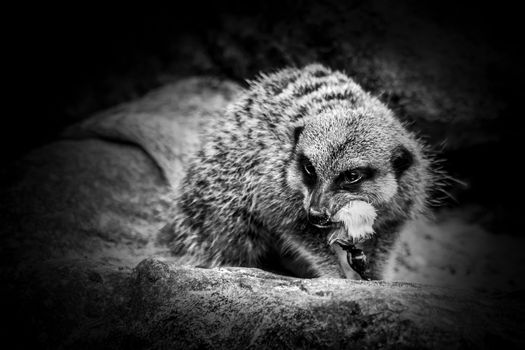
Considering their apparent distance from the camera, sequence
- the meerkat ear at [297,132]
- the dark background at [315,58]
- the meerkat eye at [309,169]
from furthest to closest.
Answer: the dark background at [315,58] < the meerkat ear at [297,132] < the meerkat eye at [309,169]

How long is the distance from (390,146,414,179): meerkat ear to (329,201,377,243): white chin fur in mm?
397

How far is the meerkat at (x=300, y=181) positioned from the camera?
259 centimetres

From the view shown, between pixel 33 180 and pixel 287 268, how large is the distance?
96.1 inches

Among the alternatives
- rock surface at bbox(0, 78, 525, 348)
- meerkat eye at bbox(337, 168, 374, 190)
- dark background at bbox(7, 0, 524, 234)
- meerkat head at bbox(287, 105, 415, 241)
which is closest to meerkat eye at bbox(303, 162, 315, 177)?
meerkat head at bbox(287, 105, 415, 241)

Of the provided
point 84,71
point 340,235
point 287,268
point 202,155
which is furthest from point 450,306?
point 84,71

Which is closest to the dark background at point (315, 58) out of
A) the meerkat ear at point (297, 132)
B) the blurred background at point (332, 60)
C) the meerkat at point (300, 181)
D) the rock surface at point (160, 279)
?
the blurred background at point (332, 60)

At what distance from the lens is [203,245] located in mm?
3410

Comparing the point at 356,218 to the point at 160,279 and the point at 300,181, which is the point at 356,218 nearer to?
the point at 300,181

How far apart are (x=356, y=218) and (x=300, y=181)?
19.7 inches

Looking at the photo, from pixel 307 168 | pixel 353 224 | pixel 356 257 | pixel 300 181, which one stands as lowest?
pixel 356 257

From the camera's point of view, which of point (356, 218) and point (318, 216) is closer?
point (318, 216)

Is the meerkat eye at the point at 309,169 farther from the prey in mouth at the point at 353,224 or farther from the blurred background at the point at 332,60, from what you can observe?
the blurred background at the point at 332,60

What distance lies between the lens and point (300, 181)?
9.29 feet

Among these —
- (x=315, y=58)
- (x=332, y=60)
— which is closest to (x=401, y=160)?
(x=332, y=60)
